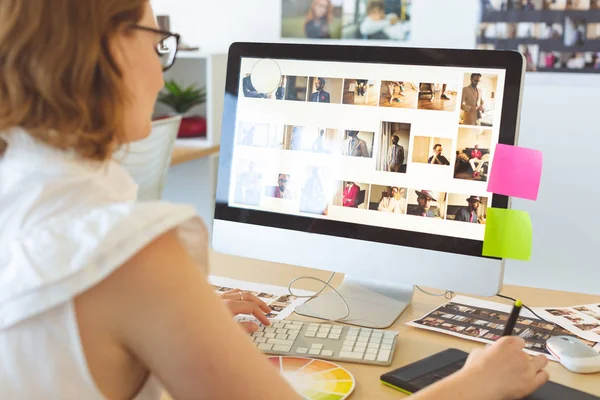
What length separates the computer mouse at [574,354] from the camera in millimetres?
1002

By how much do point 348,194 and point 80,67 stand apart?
68 cm

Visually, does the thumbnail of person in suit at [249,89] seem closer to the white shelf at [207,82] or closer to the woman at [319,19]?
the white shelf at [207,82]

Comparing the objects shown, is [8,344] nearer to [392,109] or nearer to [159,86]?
[159,86]

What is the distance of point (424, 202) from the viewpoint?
115 cm

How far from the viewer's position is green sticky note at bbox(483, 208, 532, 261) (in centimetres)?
104

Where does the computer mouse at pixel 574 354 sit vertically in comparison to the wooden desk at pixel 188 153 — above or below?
below

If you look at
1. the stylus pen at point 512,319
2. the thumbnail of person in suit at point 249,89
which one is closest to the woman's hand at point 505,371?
the stylus pen at point 512,319

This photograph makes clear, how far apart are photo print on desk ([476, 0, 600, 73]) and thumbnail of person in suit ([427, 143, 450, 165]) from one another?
1714 millimetres

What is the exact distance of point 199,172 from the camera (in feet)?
10.0

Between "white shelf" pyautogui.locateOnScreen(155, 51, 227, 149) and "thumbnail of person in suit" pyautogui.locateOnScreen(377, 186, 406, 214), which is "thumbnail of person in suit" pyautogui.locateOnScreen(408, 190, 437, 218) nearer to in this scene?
"thumbnail of person in suit" pyautogui.locateOnScreen(377, 186, 406, 214)

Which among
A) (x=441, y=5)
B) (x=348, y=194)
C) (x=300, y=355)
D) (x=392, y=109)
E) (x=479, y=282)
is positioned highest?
(x=441, y=5)

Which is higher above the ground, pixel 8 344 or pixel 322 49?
pixel 322 49

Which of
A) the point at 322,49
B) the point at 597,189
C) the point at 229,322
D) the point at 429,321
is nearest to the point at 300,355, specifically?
the point at 429,321

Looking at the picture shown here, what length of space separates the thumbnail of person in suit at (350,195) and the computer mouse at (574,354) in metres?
0.38
